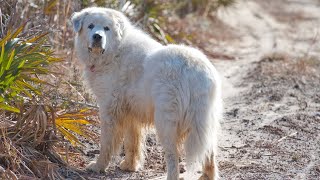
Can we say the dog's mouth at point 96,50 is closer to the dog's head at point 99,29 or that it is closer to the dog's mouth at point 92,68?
the dog's head at point 99,29

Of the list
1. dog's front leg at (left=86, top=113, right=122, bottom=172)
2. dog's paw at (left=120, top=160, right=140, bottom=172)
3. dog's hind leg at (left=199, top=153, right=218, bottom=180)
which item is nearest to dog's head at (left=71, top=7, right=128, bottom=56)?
dog's front leg at (left=86, top=113, right=122, bottom=172)

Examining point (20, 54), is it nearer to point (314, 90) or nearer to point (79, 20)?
point (79, 20)

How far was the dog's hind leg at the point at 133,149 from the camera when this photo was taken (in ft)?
25.1

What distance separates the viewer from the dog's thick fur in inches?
264

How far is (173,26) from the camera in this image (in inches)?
606

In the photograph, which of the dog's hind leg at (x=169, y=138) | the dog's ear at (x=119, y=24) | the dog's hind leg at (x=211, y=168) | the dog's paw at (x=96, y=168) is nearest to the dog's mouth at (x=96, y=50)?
the dog's ear at (x=119, y=24)

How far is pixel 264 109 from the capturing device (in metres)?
10.2

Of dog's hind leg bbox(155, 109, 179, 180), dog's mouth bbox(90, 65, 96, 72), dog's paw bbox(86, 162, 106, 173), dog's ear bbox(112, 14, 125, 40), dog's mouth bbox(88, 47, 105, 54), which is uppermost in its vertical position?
dog's ear bbox(112, 14, 125, 40)

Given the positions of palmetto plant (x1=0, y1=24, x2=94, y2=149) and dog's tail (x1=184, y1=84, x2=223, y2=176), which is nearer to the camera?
dog's tail (x1=184, y1=84, x2=223, y2=176)

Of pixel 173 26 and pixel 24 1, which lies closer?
pixel 24 1

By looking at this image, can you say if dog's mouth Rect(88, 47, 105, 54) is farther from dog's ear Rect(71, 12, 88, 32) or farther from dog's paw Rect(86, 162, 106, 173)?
dog's paw Rect(86, 162, 106, 173)

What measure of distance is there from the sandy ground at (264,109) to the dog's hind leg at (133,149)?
96mm

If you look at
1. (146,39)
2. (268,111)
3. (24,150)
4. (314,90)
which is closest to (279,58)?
(314,90)

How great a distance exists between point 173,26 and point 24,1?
575 cm
